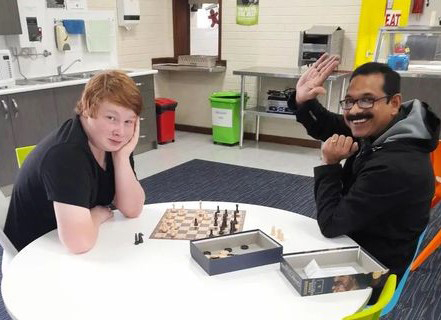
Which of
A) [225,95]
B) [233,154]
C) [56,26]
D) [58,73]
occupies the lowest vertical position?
[233,154]

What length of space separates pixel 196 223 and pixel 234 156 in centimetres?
331

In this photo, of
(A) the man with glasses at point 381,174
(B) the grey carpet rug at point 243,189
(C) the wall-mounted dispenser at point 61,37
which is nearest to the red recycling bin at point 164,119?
(B) the grey carpet rug at point 243,189

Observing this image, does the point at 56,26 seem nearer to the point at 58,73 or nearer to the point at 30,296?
the point at 58,73

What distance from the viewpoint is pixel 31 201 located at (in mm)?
1511

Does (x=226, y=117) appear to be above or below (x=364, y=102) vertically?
below

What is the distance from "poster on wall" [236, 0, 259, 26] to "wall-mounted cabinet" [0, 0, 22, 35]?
256 cm

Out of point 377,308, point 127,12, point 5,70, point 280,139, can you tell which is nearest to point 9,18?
point 5,70

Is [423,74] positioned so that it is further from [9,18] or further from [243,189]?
[9,18]

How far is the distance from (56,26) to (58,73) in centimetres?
48

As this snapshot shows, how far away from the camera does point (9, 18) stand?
369cm

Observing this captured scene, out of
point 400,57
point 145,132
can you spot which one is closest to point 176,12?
point 145,132

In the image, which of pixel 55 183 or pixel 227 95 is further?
pixel 227 95

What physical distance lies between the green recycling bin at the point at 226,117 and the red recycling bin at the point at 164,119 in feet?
1.78

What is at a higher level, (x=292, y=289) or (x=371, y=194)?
(x=371, y=194)
